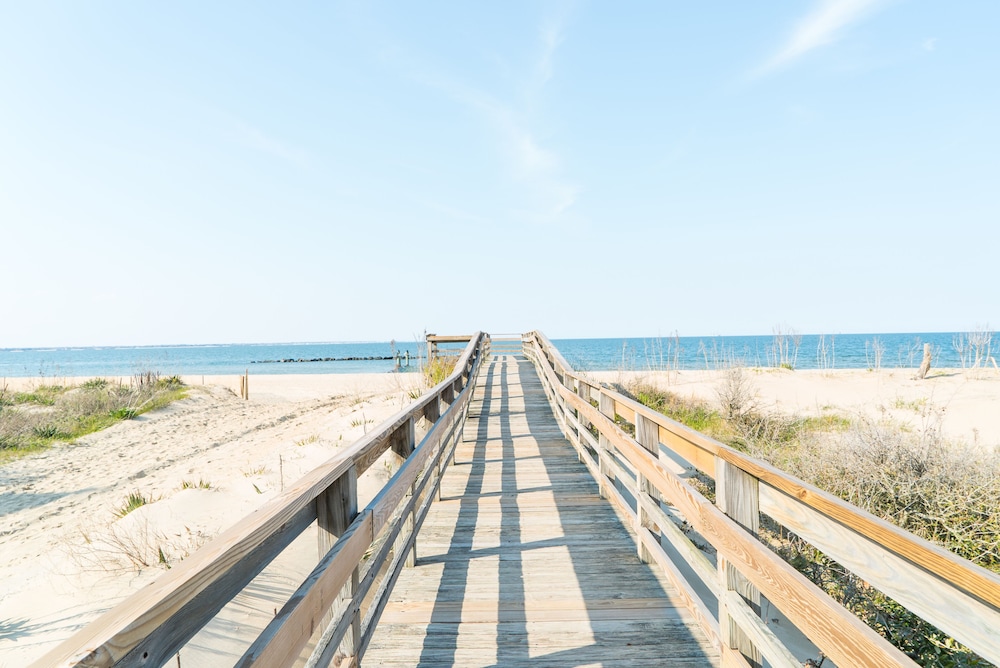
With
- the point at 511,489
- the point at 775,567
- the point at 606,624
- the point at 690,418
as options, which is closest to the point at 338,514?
the point at 775,567

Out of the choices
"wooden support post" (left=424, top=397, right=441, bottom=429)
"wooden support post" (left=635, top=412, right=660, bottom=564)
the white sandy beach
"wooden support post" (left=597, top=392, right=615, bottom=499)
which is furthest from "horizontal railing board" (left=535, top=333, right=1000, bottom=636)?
the white sandy beach

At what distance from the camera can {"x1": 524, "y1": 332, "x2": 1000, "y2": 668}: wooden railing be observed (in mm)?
1130

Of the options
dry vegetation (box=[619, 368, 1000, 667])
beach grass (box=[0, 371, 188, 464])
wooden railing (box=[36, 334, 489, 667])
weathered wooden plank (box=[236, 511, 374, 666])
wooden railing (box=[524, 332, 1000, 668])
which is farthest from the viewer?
beach grass (box=[0, 371, 188, 464])

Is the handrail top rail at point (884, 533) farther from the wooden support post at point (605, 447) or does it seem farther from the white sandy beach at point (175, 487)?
the white sandy beach at point (175, 487)

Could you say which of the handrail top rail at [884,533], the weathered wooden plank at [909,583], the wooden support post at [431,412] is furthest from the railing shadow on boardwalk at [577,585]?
the weathered wooden plank at [909,583]

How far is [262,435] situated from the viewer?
41.7 ft

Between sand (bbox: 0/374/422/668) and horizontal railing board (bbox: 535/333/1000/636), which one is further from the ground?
horizontal railing board (bbox: 535/333/1000/636)

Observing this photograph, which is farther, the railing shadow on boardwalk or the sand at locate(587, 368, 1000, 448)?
the sand at locate(587, 368, 1000, 448)

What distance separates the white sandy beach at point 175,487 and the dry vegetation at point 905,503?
77 cm

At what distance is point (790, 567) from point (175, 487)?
8.96 metres

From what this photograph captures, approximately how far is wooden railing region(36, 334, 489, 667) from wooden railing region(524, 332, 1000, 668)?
1503 millimetres

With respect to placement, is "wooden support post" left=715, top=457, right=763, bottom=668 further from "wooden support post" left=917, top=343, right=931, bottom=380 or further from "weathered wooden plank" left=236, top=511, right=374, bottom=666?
"wooden support post" left=917, top=343, right=931, bottom=380

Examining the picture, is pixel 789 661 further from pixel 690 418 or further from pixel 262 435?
pixel 262 435

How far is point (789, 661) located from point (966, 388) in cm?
1905
